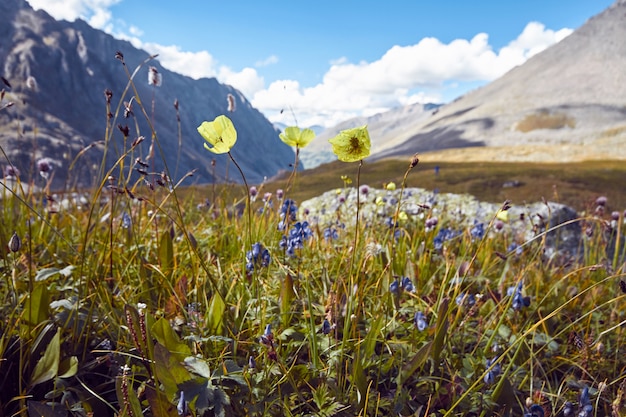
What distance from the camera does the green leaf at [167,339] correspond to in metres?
1.92

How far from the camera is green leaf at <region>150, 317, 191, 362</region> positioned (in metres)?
1.92

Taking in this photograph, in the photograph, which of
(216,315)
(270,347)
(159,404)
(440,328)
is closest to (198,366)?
(159,404)

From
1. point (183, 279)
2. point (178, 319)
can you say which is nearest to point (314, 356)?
point (178, 319)

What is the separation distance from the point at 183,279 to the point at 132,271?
2.01ft

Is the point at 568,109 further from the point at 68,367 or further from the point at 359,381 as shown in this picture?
the point at 68,367

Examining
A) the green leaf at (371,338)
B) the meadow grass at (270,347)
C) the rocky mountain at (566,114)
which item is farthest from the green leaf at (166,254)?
the rocky mountain at (566,114)

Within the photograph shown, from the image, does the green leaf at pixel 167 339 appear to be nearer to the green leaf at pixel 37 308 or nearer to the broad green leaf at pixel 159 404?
the broad green leaf at pixel 159 404

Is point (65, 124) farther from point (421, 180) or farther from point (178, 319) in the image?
point (178, 319)

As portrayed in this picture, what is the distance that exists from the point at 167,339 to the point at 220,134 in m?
0.98

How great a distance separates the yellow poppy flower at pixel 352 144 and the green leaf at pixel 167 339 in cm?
110

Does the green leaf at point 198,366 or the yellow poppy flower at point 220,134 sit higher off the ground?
the yellow poppy flower at point 220,134

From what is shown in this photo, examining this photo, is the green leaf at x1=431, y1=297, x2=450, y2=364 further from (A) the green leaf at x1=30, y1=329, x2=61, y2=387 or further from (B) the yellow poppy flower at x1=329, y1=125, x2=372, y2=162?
(A) the green leaf at x1=30, y1=329, x2=61, y2=387

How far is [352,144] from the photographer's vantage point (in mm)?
1916

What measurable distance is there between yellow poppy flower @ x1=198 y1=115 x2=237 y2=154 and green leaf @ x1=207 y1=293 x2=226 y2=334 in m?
0.86
